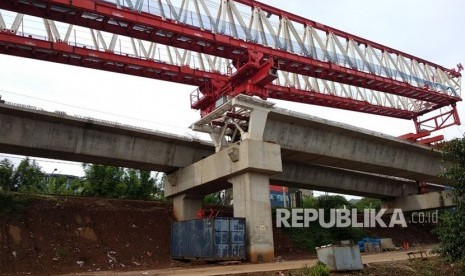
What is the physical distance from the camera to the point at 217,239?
2212 cm

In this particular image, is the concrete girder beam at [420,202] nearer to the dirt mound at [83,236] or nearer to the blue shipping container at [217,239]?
the dirt mound at [83,236]

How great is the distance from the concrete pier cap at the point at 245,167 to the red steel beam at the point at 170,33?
3.61 meters

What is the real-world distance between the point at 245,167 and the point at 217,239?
4.23m

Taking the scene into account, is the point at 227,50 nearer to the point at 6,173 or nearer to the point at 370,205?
the point at 6,173

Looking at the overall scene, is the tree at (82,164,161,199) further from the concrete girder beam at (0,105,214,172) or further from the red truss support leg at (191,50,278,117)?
the red truss support leg at (191,50,278,117)

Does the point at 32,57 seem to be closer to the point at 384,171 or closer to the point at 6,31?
the point at 6,31

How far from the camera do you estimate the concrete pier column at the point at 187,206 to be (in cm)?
3095

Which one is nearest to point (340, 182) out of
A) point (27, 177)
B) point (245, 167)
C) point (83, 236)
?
point (245, 167)

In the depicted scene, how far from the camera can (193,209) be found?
31422 mm

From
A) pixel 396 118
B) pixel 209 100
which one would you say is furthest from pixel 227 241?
pixel 396 118

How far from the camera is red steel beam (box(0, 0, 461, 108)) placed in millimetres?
21766

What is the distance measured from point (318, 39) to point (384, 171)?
13.2 meters

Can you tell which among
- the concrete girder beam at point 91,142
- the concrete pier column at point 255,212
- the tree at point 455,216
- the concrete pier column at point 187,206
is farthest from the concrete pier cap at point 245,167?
the tree at point 455,216

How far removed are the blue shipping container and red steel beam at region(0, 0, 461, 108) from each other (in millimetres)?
Answer: 10408
